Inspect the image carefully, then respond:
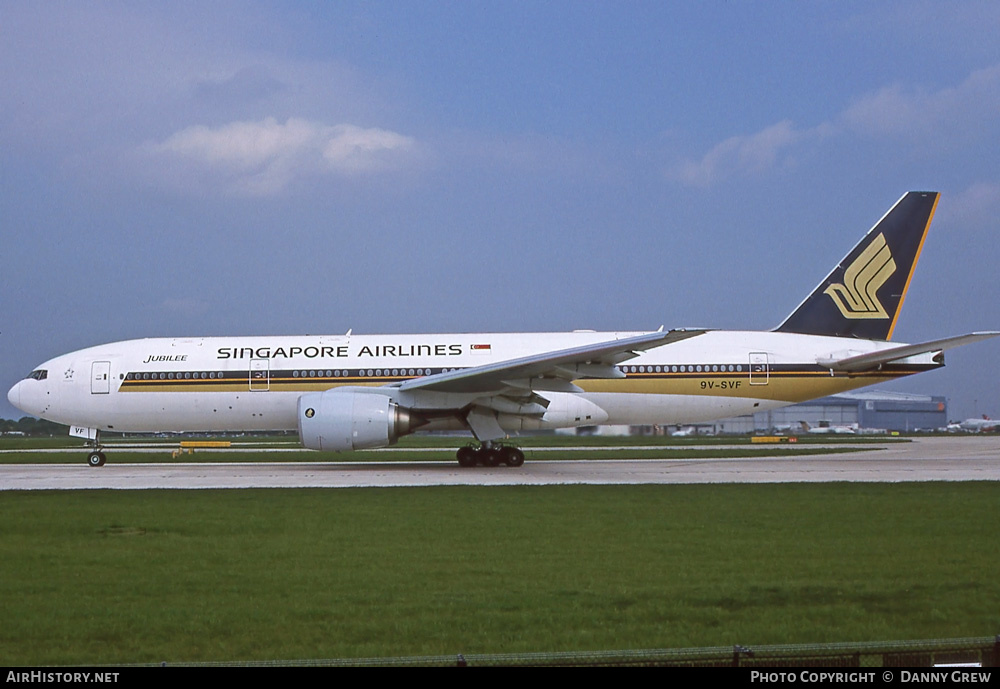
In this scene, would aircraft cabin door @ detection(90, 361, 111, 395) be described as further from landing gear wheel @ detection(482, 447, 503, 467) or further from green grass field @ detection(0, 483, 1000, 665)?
green grass field @ detection(0, 483, 1000, 665)

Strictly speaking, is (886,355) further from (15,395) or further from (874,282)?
(15,395)

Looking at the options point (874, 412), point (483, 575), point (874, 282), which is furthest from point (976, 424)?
point (483, 575)

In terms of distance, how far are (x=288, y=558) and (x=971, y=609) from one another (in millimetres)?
6090

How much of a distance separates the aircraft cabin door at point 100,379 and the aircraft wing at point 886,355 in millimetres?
18004

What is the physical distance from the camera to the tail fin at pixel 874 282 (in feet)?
79.2

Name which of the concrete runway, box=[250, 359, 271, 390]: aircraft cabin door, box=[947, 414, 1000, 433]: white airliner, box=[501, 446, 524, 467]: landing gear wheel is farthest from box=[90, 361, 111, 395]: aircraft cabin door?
box=[947, 414, 1000, 433]: white airliner

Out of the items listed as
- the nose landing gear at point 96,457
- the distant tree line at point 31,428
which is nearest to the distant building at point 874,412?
the distant tree line at point 31,428

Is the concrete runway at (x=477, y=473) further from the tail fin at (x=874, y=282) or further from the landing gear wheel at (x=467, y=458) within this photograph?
the tail fin at (x=874, y=282)

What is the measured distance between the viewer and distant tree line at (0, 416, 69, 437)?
101500 millimetres

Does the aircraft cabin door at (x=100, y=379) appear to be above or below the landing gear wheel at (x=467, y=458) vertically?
above

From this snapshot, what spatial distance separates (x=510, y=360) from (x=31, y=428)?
9933 centimetres

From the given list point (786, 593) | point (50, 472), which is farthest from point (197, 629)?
point (50, 472)

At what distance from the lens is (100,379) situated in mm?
23672

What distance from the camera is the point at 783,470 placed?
66.1ft
